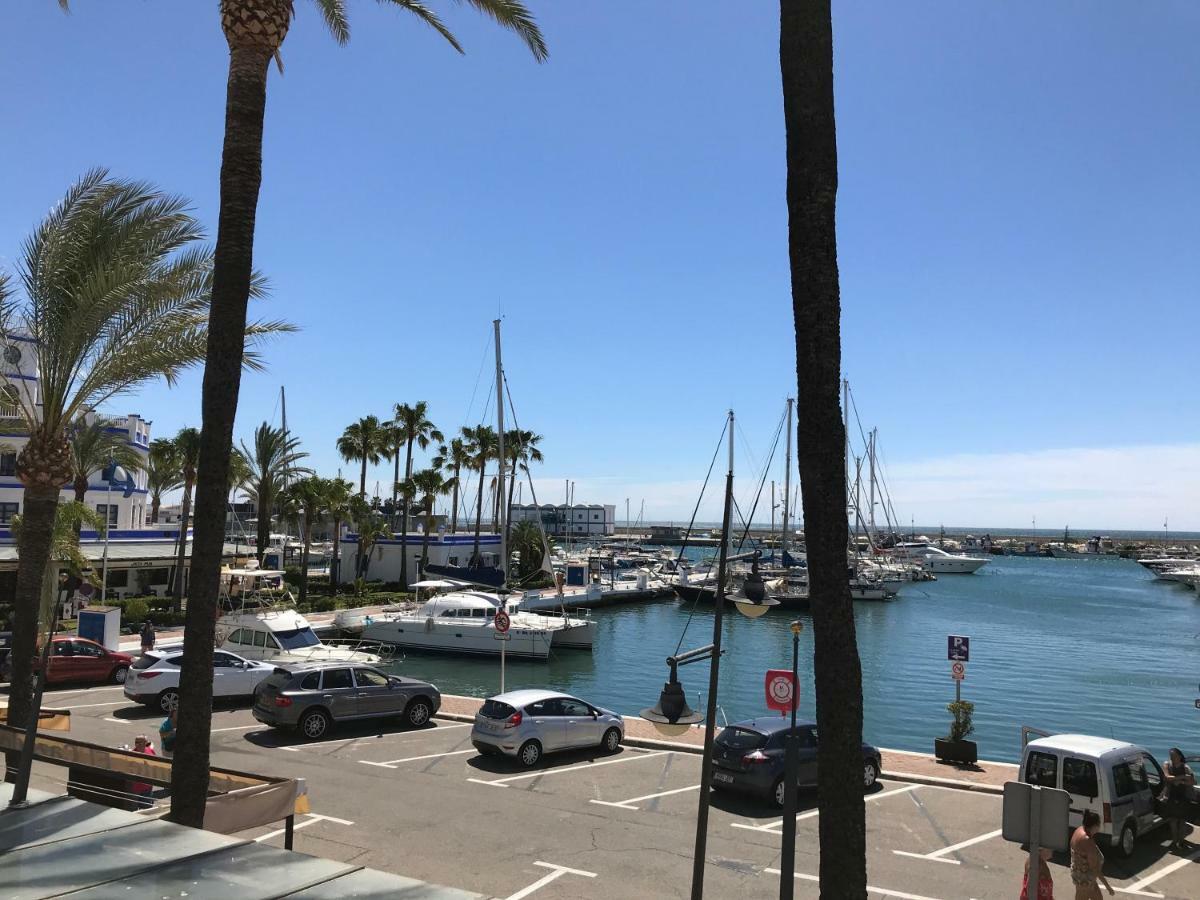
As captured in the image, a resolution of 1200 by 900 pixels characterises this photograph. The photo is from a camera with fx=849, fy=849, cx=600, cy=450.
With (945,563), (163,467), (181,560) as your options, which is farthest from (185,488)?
(945,563)

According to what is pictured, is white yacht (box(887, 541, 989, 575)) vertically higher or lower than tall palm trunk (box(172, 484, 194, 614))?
lower

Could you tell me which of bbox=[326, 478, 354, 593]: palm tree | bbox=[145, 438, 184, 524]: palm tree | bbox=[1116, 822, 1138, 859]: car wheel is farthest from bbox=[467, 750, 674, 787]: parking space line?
bbox=[145, 438, 184, 524]: palm tree

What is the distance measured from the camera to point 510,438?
7238 centimetres

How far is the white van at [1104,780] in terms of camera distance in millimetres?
12641

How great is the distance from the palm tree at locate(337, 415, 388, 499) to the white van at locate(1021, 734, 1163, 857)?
5974 cm

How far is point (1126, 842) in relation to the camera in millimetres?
12727

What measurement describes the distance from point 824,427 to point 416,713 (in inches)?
664

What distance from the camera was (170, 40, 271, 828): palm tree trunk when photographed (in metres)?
8.33

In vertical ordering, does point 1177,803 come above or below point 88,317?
below

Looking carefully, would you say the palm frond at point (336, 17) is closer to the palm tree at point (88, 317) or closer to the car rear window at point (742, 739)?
the palm tree at point (88, 317)

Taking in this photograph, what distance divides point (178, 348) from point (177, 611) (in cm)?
3000

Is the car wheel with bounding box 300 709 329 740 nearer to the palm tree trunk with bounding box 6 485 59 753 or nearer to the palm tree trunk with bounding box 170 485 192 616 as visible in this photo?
the palm tree trunk with bounding box 6 485 59 753

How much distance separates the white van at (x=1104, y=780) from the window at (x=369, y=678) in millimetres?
13989

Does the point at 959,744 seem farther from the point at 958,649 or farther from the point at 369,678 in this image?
the point at 369,678
